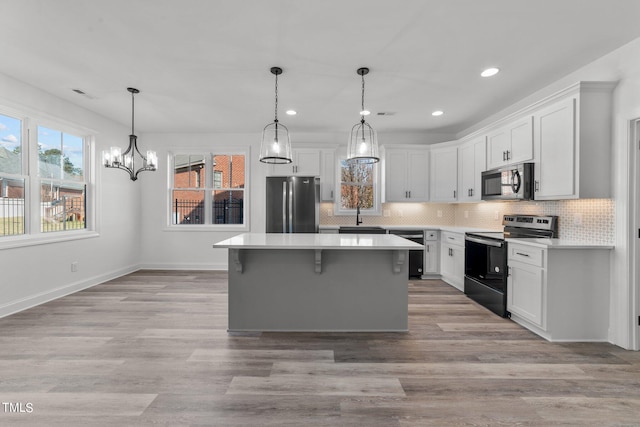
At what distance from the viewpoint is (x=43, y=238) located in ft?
13.2

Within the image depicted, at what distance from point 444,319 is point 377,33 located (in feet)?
9.47

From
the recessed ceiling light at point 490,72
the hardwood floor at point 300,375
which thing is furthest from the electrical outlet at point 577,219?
the recessed ceiling light at point 490,72

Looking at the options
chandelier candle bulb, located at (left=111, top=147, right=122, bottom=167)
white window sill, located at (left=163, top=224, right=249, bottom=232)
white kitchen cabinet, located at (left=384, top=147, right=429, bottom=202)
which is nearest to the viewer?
chandelier candle bulb, located at (left=111, top=147, right=122, bottom=167)

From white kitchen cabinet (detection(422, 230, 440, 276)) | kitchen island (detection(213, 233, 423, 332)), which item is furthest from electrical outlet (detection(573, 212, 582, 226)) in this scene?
white kitchen cabinet (detection(422, 230, 440, 276))

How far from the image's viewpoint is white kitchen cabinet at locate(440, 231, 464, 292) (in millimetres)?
4684

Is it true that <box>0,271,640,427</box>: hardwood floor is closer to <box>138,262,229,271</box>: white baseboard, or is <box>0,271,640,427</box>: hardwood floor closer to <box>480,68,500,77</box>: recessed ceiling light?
<box>138,262,229,271</box>: white baseboard

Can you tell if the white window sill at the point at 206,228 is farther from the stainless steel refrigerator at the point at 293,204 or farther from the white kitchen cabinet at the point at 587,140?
the white kitchen cabinet at the point at 587,140

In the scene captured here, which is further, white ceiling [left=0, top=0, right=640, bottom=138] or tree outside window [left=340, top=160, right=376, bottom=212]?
tree outside window [left=340, top=160, right=376, bottom=212]

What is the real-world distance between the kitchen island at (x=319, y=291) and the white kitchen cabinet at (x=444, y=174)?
2688 mm

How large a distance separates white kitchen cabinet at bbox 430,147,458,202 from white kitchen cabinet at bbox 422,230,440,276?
2.09 ft

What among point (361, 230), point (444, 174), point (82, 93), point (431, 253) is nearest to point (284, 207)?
point (361, 230)

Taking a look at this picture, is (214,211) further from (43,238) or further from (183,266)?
(43,238)

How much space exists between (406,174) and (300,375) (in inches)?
164

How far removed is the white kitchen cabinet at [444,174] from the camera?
5.29 m
